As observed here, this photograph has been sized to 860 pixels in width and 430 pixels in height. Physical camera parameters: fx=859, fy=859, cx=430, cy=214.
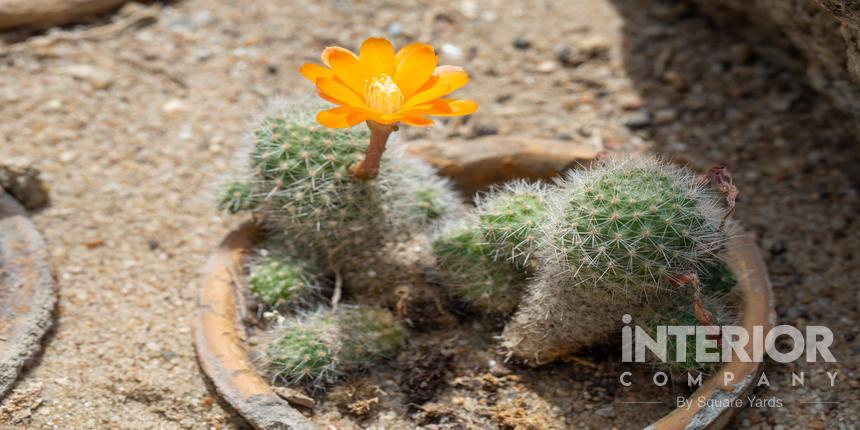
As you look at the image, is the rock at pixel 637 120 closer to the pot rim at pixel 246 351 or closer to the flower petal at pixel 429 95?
the pot rim at pixel 246 351

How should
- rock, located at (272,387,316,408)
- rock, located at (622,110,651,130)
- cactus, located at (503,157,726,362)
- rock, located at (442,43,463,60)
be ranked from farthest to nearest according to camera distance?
rock, located at (442,43,463,60) → rock, located at (622,110,651,130) → rock, located at (272,387,316,408) → cactus, located at (503,157,726,362)

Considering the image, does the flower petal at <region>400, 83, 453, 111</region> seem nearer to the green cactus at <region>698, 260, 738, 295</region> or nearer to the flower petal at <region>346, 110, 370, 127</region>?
the flower petal at <region>346, 110, 370, 127</region>

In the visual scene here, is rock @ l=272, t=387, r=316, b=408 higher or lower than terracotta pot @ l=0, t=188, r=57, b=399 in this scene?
higher

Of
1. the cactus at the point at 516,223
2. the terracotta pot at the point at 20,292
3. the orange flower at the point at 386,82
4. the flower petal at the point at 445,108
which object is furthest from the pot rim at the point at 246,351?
the flower petal at the point at 445,108

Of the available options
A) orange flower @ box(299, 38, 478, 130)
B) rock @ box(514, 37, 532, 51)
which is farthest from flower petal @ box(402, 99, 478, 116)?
rock @ box(514, 37, 532, 51)

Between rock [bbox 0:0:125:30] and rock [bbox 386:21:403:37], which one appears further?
rock [bbox 386:21:403:37]

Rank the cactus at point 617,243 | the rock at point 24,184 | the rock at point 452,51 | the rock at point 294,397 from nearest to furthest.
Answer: the cactus at point 617,243 → the rock at point 294,397 → the rock at point 24,184 → the rock at point 452,51
